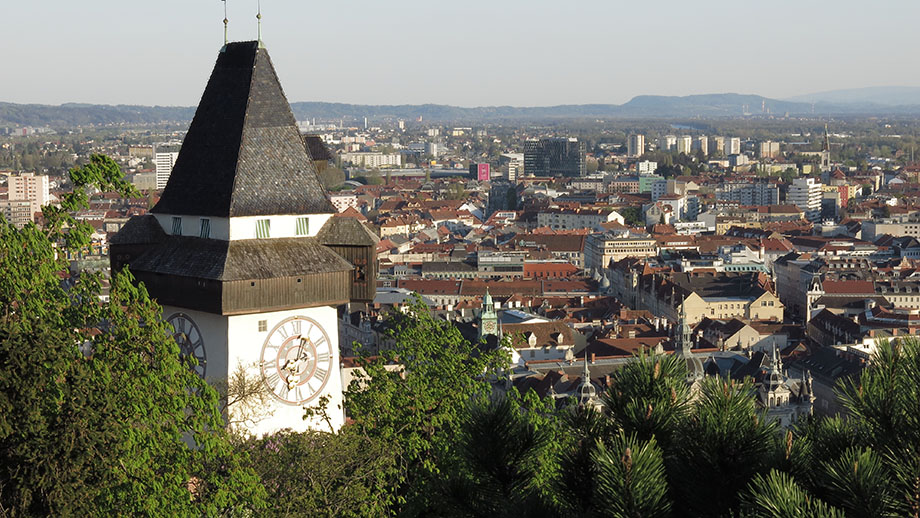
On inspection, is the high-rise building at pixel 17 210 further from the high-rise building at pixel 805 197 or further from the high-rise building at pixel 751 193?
the high-rise building at pixel 805 197

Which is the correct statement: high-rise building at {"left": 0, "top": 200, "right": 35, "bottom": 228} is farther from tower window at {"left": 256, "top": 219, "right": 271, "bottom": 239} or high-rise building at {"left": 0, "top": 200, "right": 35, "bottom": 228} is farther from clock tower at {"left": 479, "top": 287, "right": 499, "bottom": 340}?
tower window at {"left": 256, "top": 219, "right": 271, "bottom": 239}

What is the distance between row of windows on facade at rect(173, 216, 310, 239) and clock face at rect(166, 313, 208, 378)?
1.08 meters

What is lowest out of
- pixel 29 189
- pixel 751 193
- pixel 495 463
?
pixel 751 193

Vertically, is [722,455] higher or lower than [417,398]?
higher

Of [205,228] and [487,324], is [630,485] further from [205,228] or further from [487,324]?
[487,324]

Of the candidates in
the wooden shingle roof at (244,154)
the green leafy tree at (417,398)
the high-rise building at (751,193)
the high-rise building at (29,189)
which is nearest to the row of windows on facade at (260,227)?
the wooden shingle roof at (244,154)

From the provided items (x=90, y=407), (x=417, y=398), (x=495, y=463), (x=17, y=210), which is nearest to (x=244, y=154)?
(x=417, y=398)

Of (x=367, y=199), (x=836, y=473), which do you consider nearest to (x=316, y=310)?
(x=836, y=473)

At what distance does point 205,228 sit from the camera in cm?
1869

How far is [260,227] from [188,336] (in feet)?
5.21

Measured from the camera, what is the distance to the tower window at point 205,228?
18609 mm

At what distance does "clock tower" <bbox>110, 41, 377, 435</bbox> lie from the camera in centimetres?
1806

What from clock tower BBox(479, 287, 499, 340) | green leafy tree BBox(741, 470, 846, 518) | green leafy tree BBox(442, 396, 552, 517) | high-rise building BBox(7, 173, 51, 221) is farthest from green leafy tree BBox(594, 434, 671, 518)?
high-rise building BBox(7, 173, 51, 221)

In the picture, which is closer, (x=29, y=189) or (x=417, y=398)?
(x=417, y=398)
